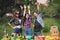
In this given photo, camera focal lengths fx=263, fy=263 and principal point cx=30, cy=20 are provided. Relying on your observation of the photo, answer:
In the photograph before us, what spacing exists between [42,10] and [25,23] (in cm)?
32

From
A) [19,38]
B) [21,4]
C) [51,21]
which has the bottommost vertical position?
[19,38]

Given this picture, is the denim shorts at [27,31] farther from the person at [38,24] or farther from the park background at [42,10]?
the park background at [42,10]

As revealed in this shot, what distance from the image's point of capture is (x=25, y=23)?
3.89 m

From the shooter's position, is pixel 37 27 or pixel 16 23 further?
pixel 16 23

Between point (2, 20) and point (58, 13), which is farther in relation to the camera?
point (2, 20)

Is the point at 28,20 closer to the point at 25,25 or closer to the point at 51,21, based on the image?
the point at 25,25

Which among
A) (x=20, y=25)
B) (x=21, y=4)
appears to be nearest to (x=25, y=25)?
(x=20, y=25)

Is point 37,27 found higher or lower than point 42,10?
lower

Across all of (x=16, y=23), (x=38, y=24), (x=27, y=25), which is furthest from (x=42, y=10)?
(x=16, y=23)

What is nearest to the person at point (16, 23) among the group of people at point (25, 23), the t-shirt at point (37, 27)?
the group of people at point (25, 23)

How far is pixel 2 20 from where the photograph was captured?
3982mm

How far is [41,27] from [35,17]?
A: 0.56 feet

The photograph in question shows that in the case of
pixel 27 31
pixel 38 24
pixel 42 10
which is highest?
pixel 42 10

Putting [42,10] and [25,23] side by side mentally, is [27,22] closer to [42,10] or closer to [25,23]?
[25,23]
